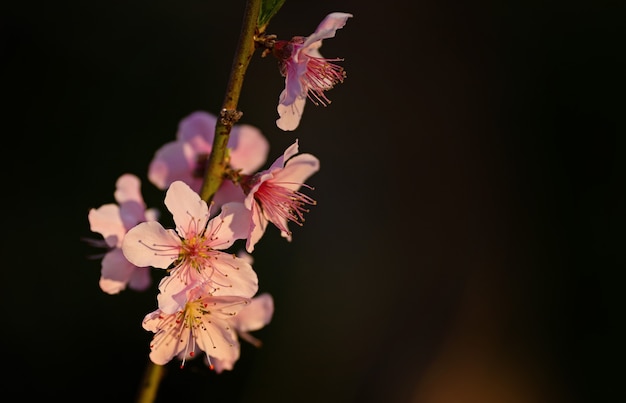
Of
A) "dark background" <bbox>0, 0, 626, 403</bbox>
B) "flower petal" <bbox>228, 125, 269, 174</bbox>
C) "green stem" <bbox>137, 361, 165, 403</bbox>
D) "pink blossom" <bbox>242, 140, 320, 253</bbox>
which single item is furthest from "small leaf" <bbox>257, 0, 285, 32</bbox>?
"dark background" <bbox>0, 0, 626, 403</bbox>

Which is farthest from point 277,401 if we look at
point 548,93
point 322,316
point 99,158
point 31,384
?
point 548,93

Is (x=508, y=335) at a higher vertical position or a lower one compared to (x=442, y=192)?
→ lower

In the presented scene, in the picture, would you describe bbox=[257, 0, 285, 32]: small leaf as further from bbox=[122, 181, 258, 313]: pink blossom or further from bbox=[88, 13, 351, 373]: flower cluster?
bbox=[122, 181, 258, 313]: pink blossom

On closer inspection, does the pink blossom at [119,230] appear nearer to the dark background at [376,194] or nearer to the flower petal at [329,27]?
the flower petal at [329,27]

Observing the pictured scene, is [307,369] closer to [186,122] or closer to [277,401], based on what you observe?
[277,401]

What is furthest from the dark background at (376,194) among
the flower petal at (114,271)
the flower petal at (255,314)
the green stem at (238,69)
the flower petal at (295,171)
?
the green stem at (238,69)

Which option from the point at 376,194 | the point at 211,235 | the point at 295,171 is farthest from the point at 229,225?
the point at 376,194
